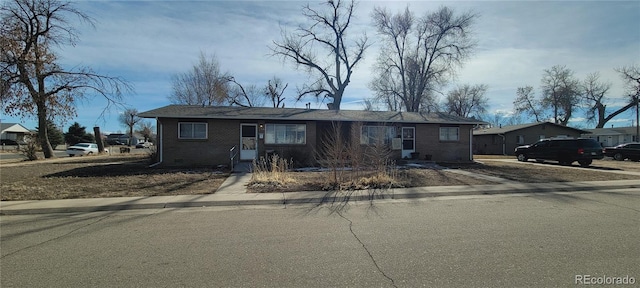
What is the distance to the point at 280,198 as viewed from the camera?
8.56 meters

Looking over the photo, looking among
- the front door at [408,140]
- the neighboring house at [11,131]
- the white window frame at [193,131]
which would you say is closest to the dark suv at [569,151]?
the front door at [408,140]

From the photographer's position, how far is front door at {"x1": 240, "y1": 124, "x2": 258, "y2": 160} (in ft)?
59.5

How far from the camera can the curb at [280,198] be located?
755cm

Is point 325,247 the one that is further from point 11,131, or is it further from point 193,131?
point 11,131

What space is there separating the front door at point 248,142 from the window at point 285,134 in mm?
637

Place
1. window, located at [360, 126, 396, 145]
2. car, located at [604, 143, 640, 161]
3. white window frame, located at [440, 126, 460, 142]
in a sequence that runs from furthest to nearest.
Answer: car, located at [604, 143, 640, 161]
white window frame, located at [440, 126, 460, 142]
window, located at [360, 126, 396, 145]

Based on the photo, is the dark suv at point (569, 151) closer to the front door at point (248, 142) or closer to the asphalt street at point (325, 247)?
the asphalt street at point (325, 247)

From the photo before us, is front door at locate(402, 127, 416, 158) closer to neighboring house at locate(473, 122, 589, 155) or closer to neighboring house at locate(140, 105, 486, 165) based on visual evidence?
neighboring house at locate(140, 105, 486, 165)

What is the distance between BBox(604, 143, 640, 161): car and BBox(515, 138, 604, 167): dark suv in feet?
27.2

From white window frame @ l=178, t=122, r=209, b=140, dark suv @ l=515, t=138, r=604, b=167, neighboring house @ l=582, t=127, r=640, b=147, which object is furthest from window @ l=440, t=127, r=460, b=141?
neighboring house @ l=582, t=127, r=640, b=147

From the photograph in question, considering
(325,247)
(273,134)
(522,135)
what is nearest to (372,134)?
(273,134)

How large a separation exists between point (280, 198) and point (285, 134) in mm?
10288

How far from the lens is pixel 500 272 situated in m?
3.61

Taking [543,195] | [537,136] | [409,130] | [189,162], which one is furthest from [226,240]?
[537,136]
